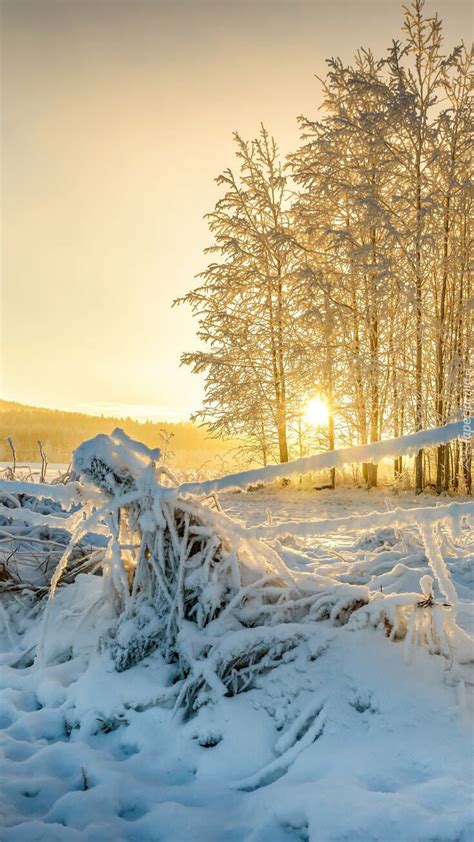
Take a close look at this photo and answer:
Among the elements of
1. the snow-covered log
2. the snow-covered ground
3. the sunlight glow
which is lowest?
the snow-covered ground

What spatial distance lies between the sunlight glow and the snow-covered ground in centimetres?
1149

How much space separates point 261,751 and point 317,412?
12.8 m

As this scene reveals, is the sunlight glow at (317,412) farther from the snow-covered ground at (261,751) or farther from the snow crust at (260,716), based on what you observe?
the snow-covered ground at (261,751)

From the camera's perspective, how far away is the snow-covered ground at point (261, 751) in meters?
1.47

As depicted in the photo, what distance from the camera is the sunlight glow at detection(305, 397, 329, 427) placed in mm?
13898

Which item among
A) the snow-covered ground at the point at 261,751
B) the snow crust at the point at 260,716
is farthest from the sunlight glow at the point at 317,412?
the snow-covered ground at the point at 261,751

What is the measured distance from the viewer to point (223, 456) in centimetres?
1574

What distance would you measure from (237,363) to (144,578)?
1232cm

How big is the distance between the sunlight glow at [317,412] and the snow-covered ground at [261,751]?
11494mm

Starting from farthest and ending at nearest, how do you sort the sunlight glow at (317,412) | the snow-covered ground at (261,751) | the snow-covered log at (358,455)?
1. the sunlight glow at (317,412)
2. the snow-covered log at (358,455)
3. the snow-covered ground at (261,751)

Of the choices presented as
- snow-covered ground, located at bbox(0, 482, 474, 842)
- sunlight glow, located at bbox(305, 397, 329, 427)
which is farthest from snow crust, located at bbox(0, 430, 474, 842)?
sunlight glow, located at bbox(305, 397, 329, 427)

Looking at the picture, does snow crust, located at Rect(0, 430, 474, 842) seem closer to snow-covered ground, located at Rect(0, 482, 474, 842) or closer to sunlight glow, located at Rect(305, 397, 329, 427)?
snow-covered ground, located at Rect(0, 482, 474, 842)

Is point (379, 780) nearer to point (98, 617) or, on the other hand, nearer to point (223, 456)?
point (98, 617)

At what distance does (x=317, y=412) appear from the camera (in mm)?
14336
